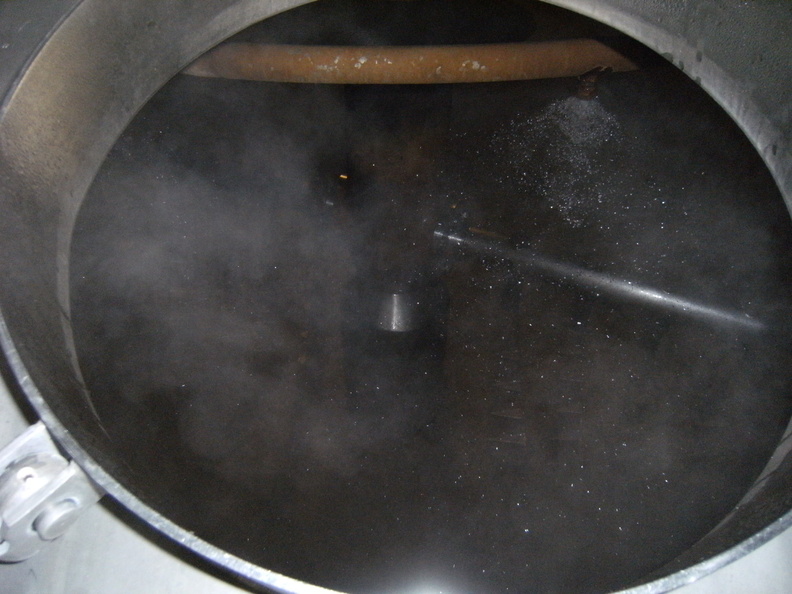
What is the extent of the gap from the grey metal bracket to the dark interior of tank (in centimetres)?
31

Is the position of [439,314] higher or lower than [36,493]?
higher

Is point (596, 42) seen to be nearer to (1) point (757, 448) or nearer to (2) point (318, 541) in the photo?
(1) point (757, 448)

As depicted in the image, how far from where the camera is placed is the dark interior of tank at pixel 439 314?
104 centimetres

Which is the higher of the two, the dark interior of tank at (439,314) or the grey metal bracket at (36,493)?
the dark interior of tank at (439,314)

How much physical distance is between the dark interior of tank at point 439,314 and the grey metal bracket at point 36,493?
12.3 inches

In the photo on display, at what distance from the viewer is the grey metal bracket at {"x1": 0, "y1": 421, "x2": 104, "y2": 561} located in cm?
52

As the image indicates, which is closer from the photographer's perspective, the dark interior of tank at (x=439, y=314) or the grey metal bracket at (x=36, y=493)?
the grey metal bracket at (x=36, y=493)

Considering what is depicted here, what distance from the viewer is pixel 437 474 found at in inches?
44.9

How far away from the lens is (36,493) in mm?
518

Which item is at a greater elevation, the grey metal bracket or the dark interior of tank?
the dark interior of tank

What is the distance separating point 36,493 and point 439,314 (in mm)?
979

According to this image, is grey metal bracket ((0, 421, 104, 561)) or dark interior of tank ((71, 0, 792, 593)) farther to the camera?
dark interior of tank ((71, 0, 792, 593))

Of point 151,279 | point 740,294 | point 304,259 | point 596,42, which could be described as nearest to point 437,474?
point 304,259

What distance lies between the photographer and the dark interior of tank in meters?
1.04
